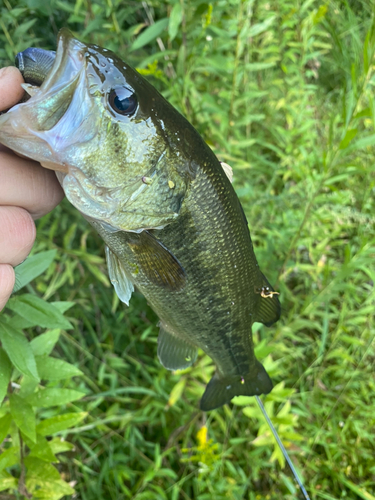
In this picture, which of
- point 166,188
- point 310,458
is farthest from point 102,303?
point 310,458

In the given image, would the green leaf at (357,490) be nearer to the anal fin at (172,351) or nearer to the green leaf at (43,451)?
the anal fin at (172,351)

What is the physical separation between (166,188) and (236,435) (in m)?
1.98

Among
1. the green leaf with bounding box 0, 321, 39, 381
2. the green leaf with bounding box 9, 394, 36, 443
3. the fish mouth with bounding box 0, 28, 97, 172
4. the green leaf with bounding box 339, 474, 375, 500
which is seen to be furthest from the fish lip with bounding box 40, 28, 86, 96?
the green leaf with bounding box 339, 474, 375, 500

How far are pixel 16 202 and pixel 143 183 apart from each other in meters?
0.34

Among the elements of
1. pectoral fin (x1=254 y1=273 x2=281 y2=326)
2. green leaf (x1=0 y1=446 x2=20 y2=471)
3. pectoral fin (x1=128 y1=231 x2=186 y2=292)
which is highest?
pectoral fin (x1=128 y1=231 x2=186 y2=292)

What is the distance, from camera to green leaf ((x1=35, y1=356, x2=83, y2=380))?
3.76 feet

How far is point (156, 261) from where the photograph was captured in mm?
951

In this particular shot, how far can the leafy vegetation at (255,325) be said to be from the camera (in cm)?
156

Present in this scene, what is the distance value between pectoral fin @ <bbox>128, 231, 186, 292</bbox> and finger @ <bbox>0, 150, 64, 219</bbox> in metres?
0.26

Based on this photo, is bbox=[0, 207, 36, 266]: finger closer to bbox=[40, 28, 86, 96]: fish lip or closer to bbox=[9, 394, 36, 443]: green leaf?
bbox=[40, 28, 86, 96]: fish lip

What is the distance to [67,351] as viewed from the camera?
80.4 inches

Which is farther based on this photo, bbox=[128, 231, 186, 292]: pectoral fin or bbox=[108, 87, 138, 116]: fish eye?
bbox=[128, 231, 186, 292]: pectoral fin

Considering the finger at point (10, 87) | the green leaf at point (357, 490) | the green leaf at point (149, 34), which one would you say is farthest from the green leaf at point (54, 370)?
the green leaf at point (357, 490)

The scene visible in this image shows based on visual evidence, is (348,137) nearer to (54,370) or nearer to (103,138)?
(103,138)
